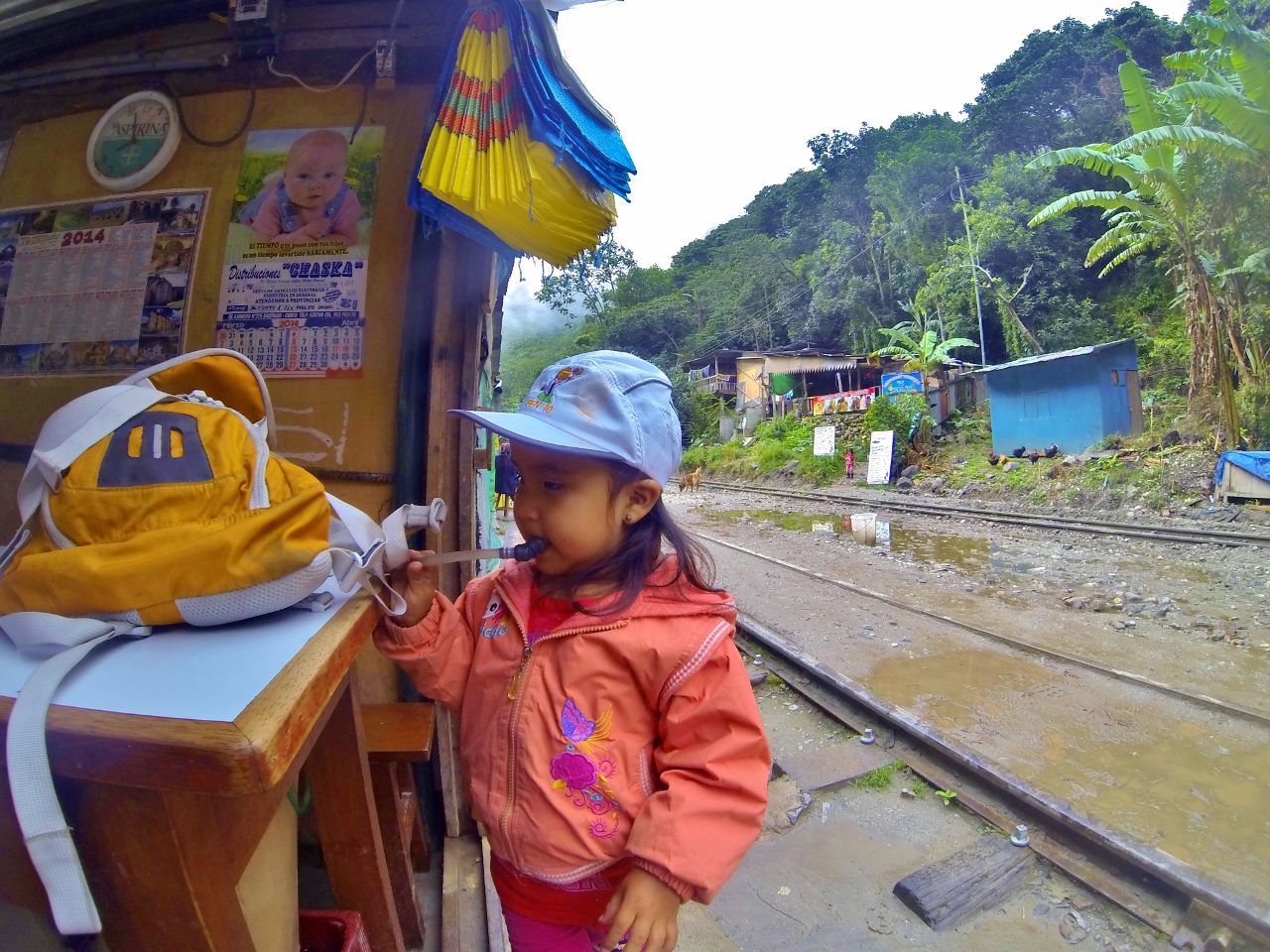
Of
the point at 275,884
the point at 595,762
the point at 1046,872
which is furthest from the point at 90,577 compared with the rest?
the point at 1046,872

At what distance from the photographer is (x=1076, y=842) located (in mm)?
3086

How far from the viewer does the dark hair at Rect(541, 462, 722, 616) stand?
4.58 ft

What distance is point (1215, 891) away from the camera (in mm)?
2576

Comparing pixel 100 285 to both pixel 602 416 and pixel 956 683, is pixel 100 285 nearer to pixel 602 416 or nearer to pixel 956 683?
pixel 602 416

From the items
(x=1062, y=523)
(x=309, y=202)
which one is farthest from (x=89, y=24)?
(x=1062, y=523)

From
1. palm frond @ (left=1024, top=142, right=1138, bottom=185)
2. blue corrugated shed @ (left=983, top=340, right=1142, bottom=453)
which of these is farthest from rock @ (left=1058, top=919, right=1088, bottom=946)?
blue corrugated shed @ (left=983, top=340, right=1142, bottom=453)

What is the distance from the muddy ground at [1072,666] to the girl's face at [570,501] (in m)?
2.15

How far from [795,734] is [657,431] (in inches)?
142

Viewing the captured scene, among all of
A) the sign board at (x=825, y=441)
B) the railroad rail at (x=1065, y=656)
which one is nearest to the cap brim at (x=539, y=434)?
the railroad rail at (x=1065, y=656)

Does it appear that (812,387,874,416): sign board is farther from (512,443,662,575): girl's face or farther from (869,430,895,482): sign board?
(512,443,662,575): girl's face

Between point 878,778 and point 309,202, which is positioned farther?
point 878,778

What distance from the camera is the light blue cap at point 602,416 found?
1323 mm

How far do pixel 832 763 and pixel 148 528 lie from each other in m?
3.80

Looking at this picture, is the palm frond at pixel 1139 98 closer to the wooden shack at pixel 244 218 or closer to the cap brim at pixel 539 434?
the wooden shack at pixel 244 218
